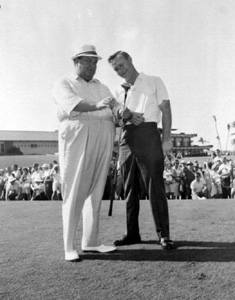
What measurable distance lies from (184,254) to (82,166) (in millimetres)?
1334

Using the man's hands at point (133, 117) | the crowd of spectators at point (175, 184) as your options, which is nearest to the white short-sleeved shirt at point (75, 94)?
the man's hands at point (133, 117)

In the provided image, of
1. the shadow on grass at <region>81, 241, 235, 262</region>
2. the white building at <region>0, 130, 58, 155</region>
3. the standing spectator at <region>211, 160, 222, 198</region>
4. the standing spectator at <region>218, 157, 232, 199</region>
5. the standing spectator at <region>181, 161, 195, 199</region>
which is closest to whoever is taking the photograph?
the shadow on grass at <region>81, 241, 235, 262</region>

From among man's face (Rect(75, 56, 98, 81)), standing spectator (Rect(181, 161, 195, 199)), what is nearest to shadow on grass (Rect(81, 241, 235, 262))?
man's face (Rect(75, 56, 98, 81))

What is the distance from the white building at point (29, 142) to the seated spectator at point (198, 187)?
262 ft

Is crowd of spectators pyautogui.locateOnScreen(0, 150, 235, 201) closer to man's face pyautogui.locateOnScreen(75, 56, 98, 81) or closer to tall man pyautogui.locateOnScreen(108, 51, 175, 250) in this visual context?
tall man pyautogui.locateOnScreen(108, 51, 175, 250)

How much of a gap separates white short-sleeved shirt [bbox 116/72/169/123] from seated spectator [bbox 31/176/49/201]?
12884 mm

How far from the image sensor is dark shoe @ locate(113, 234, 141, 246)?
4469 mm

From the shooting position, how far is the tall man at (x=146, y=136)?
4.45 metres

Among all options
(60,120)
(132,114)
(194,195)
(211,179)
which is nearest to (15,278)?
(60,120)

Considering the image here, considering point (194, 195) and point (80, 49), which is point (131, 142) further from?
point (194, 195)

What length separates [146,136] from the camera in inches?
176

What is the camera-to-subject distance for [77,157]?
416cm

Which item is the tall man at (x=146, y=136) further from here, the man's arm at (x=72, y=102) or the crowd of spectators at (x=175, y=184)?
the crowd of spectators at (x=175, y=184)

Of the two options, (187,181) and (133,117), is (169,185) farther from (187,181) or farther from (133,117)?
(133,117)
